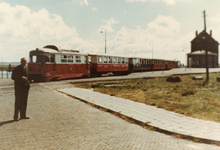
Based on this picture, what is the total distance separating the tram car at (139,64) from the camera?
3771 cm

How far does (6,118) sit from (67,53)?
15.3 meters

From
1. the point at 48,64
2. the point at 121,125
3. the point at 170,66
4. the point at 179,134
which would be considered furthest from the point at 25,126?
the point at 170,66

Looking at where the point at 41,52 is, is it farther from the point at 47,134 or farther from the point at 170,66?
the point at 170,66

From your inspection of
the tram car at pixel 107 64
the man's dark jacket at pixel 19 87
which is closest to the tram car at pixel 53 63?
the tram car at pixel 107 64

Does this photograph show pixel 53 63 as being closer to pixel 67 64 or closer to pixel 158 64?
pixel 67 64

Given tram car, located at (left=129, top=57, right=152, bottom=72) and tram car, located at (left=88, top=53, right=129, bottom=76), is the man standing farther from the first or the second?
tram car, located at (left=129, top=57, right=152, bottom=72)

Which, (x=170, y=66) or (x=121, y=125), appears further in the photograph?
(x=170, y=66)

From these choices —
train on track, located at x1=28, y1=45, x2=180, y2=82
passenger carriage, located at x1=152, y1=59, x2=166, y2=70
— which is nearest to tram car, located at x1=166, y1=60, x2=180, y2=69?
passenger carriage, located at x1=152, y1=59, x2=166, y2=70

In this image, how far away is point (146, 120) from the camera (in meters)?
6.45

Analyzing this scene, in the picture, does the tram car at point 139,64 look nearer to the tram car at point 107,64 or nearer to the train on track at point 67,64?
the tram car at point 107,64

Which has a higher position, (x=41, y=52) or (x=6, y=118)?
(x=41, y=52)

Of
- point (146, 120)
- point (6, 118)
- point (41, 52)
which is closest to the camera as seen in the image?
point (146, 120)

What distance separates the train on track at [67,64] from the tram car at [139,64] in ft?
10.2

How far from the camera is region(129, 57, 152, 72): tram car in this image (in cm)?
3771
